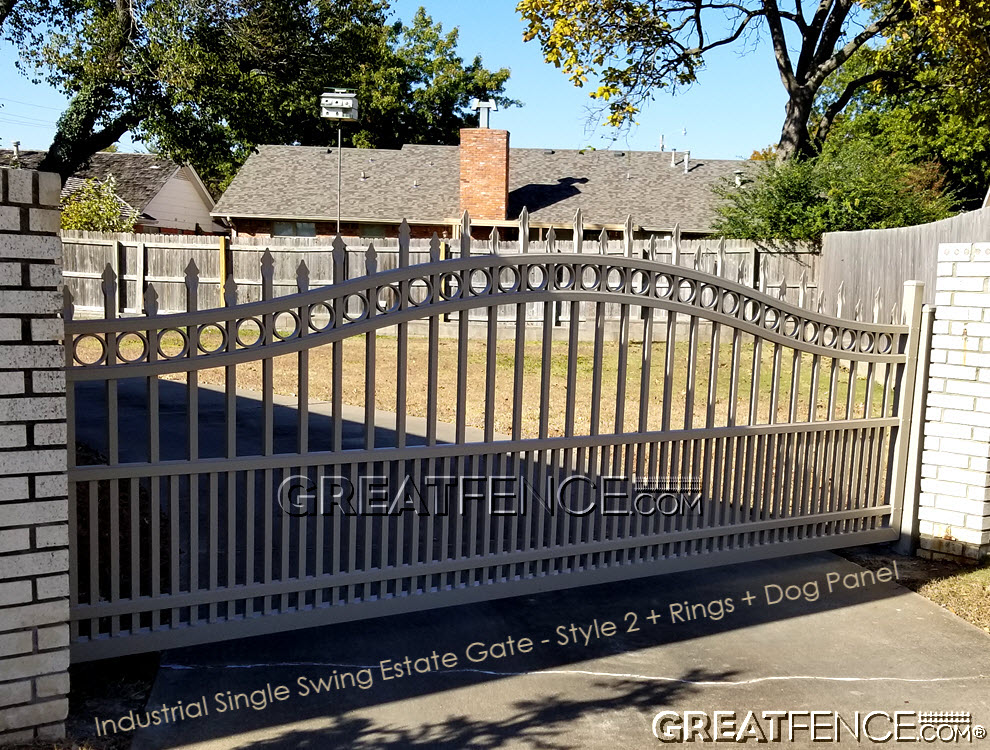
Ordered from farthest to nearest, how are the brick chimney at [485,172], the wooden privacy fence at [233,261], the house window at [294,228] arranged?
1. the house window at [294,228]
2. the brick chimney at [485,172]
3. the wooden privacy fence at [233,261]

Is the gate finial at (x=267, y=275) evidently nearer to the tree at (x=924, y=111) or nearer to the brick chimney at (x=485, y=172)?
the tree at (x=924, y=111)

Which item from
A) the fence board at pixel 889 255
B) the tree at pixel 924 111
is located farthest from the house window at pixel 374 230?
the fence board at pixel 889 255

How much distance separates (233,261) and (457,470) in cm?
1538

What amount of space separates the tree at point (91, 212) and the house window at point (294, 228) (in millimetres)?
6257

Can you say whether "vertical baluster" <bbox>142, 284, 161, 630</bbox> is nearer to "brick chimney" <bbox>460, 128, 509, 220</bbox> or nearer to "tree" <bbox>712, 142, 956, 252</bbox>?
"tree" <bbox>712, 142, 956, 252</bbox>

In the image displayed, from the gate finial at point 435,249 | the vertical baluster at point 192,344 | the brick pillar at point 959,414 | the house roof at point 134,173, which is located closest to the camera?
the vertical baluster at point 192,344

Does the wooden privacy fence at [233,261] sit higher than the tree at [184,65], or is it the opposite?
the tree at [184,65]

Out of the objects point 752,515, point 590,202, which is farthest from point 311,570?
point 590,202

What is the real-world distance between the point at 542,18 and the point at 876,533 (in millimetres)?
16862

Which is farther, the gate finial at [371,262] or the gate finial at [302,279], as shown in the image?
the gate finial at [371,262]

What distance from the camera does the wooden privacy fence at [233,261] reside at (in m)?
18.0

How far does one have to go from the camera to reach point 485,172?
28.8 metres

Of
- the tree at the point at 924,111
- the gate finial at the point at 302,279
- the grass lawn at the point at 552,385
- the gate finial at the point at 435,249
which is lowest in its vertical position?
the grass lawn at the point at 552,385

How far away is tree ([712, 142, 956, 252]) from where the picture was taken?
18438 millimetres
